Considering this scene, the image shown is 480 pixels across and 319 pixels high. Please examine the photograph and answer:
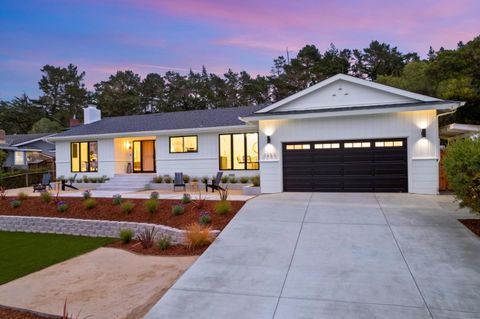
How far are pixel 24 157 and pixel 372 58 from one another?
39.5m

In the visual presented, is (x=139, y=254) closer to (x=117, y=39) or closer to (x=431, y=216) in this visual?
(x=431, y=216)

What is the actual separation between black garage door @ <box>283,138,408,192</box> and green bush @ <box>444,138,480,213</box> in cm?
443

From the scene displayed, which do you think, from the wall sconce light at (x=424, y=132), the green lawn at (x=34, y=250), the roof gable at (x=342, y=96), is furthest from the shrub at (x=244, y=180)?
the wall sconce light at (x=424, y=132)

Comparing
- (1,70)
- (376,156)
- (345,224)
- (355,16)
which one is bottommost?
(345,224)

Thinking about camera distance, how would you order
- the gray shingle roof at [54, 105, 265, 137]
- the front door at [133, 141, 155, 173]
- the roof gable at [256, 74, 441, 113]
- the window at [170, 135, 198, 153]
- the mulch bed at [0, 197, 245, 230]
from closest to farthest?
the mulch bed at [0, 197, 245, 230], the roof gable at [256, 74, 441, 113], the window at [170, 135, 198, 153], the gray shingle roof at [54, 105, 265, 137], the front door at [133, 141, 155, 173]

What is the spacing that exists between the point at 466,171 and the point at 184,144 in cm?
1344

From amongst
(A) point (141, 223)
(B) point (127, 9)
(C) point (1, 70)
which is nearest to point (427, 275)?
(A) point (141, 223)

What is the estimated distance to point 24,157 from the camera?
30.3m

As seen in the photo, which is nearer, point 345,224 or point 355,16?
point 345,224

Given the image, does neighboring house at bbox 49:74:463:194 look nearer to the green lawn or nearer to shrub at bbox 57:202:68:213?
the green lawn

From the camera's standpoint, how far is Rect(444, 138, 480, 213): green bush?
24.1 ft

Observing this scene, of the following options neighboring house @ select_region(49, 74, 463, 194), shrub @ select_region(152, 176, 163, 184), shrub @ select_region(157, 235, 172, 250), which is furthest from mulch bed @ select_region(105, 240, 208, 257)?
shrub @ select_region(152, 176, 163, 184)

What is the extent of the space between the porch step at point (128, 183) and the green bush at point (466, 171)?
45.4ft

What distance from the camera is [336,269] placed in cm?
597
